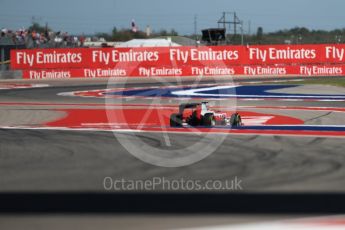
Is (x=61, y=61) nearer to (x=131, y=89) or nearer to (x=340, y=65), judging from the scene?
(x=131, y=89)

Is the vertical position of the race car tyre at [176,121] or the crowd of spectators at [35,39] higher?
the crowd of spectators at [35,39]

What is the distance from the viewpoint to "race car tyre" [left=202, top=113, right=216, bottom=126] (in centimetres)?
1282

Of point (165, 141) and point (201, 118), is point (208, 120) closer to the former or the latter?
point (201, 118)

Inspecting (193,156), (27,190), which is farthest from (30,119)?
(27,190)

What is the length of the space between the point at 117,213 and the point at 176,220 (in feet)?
1.93

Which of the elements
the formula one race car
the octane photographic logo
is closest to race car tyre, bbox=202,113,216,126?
the formula one race car

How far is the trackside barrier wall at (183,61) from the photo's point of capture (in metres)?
35.8

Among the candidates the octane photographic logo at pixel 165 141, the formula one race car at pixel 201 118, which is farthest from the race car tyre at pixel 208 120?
the octane photographic logo at pixel 165 141

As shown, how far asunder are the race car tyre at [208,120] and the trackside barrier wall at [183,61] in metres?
22.9

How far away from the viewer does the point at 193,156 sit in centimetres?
853

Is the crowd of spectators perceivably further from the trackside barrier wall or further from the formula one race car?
the formula one race car

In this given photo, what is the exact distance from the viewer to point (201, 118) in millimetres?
12977

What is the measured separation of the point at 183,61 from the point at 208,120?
23.5 metres

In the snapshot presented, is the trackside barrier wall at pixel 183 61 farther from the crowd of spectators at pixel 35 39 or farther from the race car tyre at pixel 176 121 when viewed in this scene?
the race car tyre at pixel 176 121
